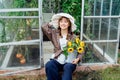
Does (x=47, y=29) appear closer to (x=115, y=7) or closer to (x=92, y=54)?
(x=92, y=54)

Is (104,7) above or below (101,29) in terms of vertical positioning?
above

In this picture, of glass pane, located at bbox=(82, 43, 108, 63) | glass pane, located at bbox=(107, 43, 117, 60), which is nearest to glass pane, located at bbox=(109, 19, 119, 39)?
glass pane, located at bbox=(107, 43, 117, 60)

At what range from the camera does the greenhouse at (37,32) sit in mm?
3498

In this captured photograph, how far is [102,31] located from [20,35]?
1324 millimetres

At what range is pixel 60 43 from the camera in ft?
11.1

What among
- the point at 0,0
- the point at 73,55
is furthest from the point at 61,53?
the point at 0,0

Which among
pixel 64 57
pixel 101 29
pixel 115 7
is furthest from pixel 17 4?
pixel 115 7

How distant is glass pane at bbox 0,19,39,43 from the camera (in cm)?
354

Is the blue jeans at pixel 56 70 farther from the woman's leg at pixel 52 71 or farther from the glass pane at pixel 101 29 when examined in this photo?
the glass pane at pixel 101 29

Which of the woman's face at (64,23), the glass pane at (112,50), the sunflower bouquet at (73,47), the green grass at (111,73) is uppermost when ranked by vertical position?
the woman's face at (64,23)

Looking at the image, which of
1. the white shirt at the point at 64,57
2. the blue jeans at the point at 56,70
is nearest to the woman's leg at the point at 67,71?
the blue jeans at the point at 56,70

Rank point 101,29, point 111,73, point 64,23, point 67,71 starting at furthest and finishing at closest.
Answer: point 101,29 → point 111,73 → point 64,23 → point 67,71

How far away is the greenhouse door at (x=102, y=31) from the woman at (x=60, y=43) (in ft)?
1.41

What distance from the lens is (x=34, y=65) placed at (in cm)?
373
